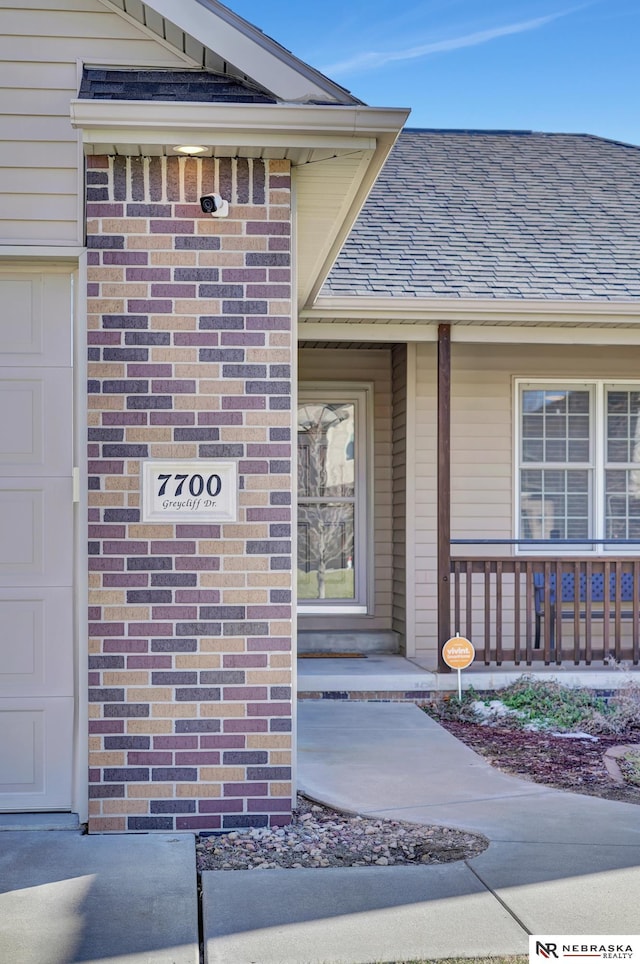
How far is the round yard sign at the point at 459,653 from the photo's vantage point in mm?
8102

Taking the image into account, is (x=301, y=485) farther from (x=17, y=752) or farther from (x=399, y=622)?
(x=17, y=752)

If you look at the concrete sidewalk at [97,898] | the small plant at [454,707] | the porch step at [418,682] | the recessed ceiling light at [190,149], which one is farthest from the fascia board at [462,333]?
the concrete sidewalk at [97,898]

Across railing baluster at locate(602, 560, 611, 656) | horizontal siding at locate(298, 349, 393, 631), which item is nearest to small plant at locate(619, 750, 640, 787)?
railing baluster at locate(602, 560, 611, 656)

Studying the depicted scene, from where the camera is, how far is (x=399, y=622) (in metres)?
9.68

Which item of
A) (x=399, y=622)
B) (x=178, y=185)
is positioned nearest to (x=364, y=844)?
(x=178, y=185)

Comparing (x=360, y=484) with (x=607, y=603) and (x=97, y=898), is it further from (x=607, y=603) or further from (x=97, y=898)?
(x=97, y=898)

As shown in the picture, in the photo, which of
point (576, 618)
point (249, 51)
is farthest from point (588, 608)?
point (249, 51)

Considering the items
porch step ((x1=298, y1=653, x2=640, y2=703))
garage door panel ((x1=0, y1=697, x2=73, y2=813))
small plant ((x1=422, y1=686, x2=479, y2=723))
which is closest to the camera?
garage door panel ((x1=0, y1=697, x2=73, y2=813))

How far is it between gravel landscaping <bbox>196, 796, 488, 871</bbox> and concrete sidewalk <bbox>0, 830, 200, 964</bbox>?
0.18 metres

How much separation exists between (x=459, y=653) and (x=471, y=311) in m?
2.75

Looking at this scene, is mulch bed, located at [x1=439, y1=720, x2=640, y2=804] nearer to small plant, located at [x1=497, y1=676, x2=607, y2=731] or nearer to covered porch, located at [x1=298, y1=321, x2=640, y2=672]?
small plant, located at [x1=497, y1=676, x2=607, y2=731]

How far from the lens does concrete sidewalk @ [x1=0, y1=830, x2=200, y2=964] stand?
340cm

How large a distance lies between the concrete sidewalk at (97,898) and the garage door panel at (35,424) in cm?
167

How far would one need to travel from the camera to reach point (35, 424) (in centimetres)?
494
